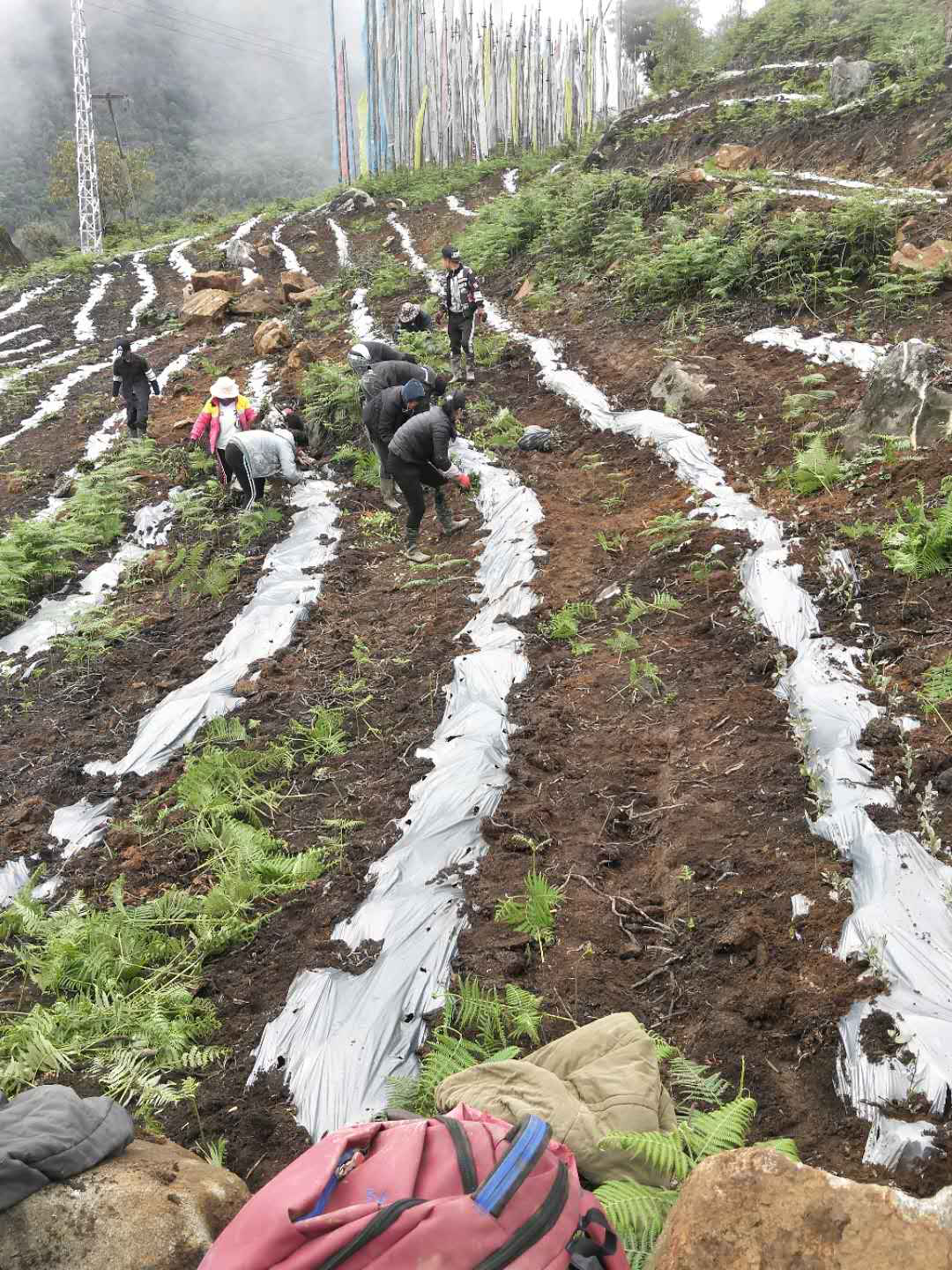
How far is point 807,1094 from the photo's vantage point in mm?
2504

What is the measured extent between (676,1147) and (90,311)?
78.7 feet

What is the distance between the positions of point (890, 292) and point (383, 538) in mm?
5745

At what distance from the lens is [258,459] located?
27.8 feet

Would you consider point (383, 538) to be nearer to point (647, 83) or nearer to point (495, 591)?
point (495, 591)

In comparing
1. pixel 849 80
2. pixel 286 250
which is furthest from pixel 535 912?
pixel 286 250

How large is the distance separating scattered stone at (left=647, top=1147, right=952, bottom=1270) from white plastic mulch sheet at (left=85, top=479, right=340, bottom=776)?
4.41 meters

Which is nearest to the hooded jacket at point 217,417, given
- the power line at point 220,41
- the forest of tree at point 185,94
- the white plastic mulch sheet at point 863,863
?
the white plastic mulch sheet at point 863,863

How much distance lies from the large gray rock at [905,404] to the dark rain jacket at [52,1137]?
20.0ft

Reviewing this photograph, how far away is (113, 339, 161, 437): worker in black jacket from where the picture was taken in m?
10.9

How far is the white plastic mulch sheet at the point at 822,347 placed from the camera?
24.1 feet

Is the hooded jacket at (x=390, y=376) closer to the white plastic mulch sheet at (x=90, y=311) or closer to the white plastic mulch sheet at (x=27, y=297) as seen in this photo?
the white plastic mulch sheet at (x=90, y=311)

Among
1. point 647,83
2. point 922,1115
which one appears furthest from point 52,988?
point 647,83

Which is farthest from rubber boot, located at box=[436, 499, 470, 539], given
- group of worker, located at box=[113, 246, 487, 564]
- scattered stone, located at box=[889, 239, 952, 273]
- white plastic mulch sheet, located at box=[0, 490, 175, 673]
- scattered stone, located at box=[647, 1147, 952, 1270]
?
scattered stone, located at box=[647, 1147, 952, 1270]

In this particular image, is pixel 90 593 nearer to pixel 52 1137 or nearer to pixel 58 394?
pixel 52 1137
